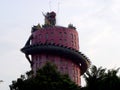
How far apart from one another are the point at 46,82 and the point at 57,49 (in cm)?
2799

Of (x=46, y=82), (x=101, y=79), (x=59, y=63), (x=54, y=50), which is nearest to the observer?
(x=101, y=79)

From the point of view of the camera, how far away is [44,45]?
233 ft

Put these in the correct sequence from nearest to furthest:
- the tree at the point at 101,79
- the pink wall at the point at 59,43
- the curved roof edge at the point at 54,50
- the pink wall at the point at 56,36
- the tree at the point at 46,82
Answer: the tree at the point at 101,79, the tree at the point at 46,82, the curved roof edge at the point at 54,50, the pink wall at the point at 59,43, the pink wall at the point at 56,36

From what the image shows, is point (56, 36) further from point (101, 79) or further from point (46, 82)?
point (101, 79)

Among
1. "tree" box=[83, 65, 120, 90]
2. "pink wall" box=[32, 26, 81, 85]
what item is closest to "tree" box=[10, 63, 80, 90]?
"tree" box=[83, 65, 120, 90]

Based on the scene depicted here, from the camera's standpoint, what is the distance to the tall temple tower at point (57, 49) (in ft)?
233

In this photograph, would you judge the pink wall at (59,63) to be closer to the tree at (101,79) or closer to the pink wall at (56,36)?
the pink wall at (56,36)

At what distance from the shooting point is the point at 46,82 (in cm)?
4284

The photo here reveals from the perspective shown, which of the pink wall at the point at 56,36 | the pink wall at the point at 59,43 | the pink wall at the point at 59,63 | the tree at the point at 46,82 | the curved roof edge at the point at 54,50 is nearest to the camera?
the tree at the point at 46,82

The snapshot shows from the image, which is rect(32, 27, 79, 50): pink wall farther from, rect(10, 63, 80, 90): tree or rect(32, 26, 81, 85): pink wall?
rect(10, 63, 80, 90): tree

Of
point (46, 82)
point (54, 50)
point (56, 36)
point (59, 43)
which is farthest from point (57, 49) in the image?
point (46, 82)

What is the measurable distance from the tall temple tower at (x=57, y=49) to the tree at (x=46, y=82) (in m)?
25.6

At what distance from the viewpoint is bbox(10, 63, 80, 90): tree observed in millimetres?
42491

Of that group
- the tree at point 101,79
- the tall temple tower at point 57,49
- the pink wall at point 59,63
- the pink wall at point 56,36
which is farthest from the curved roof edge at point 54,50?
the tree at point 101,79
